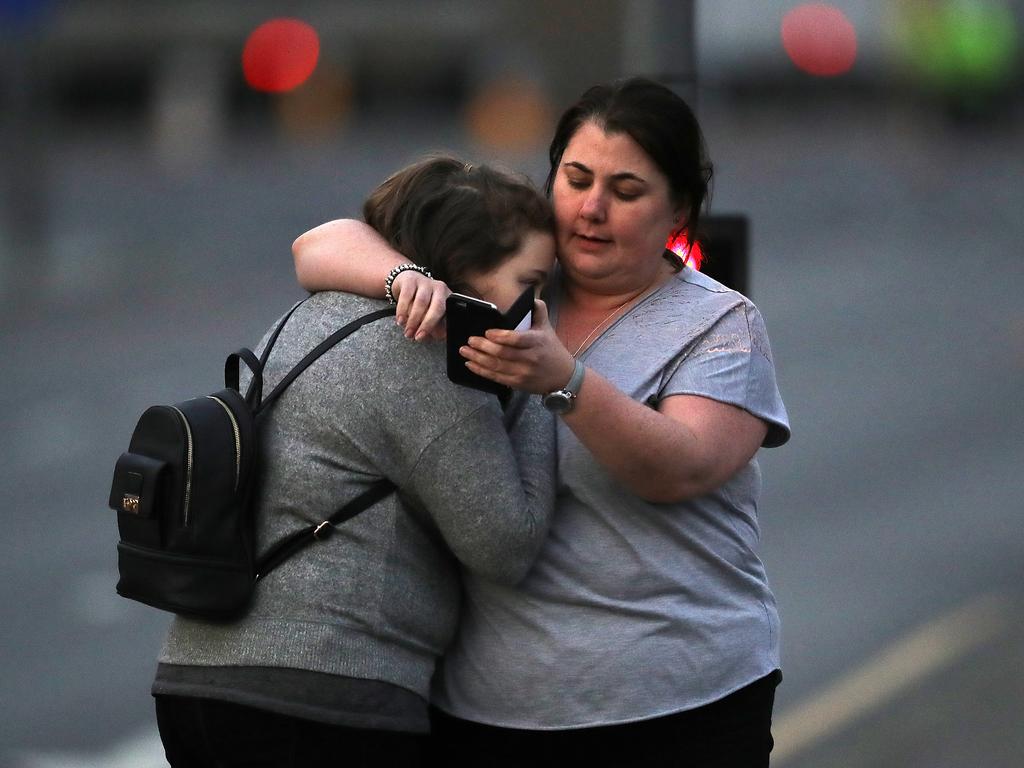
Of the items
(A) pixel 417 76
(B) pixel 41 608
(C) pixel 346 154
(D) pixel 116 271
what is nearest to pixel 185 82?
(A) pixel 417 76

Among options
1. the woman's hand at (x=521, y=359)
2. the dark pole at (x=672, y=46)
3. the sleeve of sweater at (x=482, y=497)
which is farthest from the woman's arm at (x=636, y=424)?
the dark pole at (x=672, y=46)

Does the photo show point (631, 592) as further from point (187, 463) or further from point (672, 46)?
point (672, 46)

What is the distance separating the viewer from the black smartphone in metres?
2.38

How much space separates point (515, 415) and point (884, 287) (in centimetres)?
1572

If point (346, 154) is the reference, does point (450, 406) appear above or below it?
above

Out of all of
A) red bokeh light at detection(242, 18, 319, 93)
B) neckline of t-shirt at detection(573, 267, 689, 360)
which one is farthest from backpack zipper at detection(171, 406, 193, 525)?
red bokeh light at detection(242, 18, 319, 93)

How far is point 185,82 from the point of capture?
47.7 metres

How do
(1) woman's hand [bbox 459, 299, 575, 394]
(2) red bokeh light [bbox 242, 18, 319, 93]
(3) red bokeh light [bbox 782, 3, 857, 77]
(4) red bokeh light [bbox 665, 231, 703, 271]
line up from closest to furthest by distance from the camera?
(1) woman's hand [bbox 459, 299, 575, 394] → (4) red bokeh light [bbox 665, 231, 703, 271] → (3) red bokeh light [bbox 782, 3, 857, 77] → (2) red bokeh light [bbox 242, 18, 319, 93]

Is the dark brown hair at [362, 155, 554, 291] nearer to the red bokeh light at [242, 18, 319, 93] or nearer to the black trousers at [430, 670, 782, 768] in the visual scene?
the black trousers at [430, 670, 782, 768]

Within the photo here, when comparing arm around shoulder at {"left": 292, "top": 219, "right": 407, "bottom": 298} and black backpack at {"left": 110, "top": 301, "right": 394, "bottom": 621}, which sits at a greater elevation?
arm around shoulder at {"left": 292, "top": 219, "right": 407, "bottom": 298}

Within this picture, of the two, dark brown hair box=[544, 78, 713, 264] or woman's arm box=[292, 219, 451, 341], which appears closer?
woman's arm box=[292, 219, 451, 341]

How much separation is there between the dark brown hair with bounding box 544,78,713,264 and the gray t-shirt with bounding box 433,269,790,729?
0.23 meters

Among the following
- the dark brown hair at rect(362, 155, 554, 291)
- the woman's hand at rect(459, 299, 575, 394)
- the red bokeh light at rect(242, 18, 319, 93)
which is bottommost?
the red bokeh light at rect(242, 18, 319, 93)

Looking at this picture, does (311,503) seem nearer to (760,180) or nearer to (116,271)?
(116,271)
